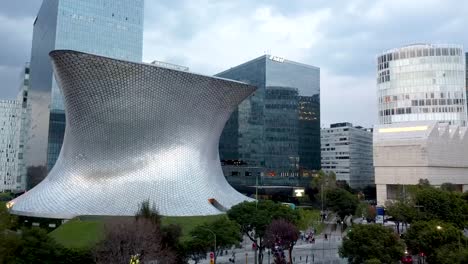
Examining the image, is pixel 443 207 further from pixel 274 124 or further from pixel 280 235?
pixel 274 124

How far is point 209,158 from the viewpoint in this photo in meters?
46.8

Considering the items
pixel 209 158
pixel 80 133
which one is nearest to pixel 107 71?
pixel 80 133

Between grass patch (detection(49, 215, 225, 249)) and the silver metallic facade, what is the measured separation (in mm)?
1386

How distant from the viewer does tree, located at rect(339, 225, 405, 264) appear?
80.6ft

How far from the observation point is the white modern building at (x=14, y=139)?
11269 centimetres

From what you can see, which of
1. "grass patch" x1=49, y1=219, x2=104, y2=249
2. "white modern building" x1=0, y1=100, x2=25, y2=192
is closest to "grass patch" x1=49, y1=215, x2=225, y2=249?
"grass patch" x1=49, y1=219, x2=104, y2=249

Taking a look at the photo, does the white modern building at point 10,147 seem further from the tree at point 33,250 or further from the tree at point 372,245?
the tree at point 372,245

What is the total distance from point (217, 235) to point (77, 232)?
1343 centimetres

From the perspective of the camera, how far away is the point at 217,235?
27.3m

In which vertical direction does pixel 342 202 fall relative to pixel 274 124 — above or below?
below

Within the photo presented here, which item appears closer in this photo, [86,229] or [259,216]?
[259,216]

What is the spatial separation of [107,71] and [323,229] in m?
32.1

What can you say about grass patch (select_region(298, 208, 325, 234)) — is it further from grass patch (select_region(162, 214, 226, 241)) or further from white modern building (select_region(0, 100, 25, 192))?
white modern building (select_region(0, 100, 25, 192))

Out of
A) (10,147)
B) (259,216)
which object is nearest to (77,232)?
(259,216)
